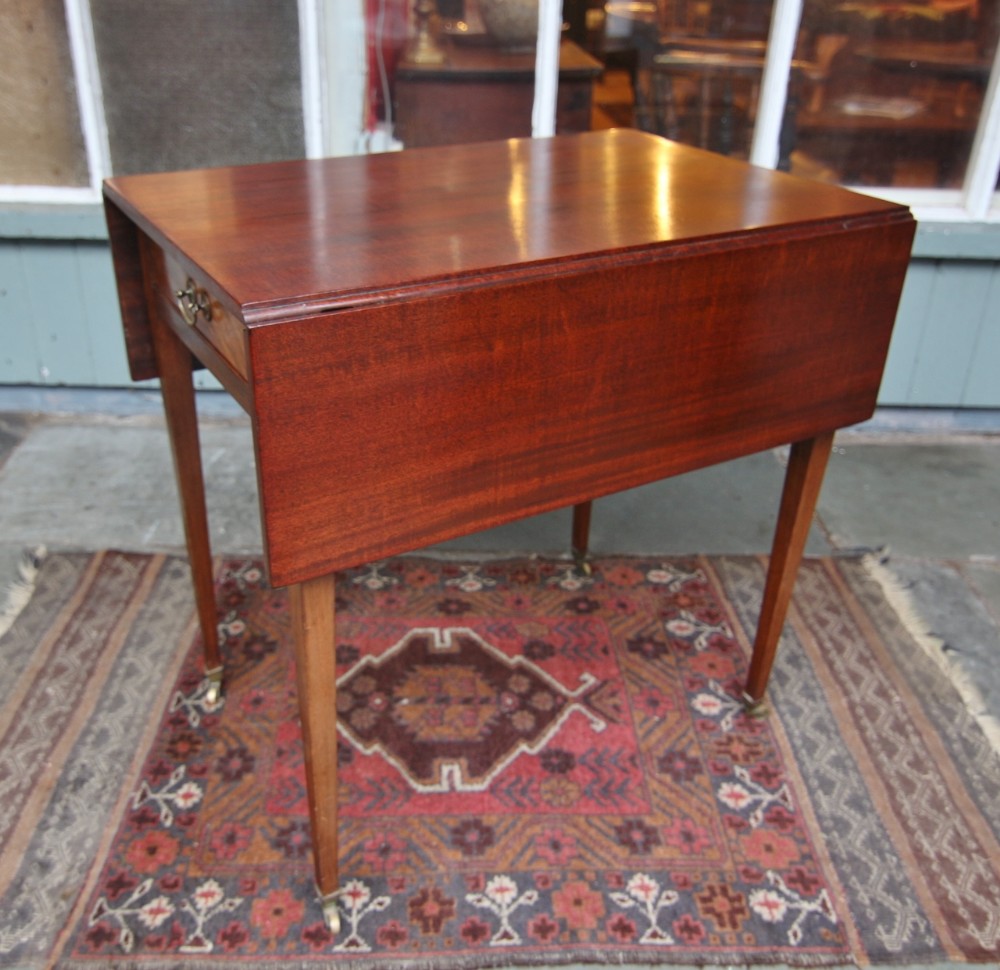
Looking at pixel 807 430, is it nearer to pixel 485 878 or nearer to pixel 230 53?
pixel 485 878

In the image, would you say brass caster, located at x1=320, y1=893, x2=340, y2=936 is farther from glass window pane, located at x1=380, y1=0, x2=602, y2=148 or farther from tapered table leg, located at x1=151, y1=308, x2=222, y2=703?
glass window pane, located at x1=380, y1=0, x2=602, y2=148

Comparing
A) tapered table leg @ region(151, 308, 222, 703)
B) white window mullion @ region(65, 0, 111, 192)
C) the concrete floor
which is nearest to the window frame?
white window mullion @ region(65, 0, 111, 192)

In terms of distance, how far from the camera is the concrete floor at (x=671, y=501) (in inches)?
89.2

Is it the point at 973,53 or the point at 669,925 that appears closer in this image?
the point at 669,925

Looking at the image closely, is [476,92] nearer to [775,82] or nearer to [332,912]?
[775,82]

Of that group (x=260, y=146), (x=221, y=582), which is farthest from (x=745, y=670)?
(x=260, y=146)

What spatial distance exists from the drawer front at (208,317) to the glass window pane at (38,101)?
5.02ft

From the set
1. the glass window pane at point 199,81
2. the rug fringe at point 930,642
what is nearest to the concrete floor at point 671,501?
the rug fringe at point 930,642

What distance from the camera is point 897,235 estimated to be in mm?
1384

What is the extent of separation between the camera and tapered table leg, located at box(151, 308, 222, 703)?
151cm

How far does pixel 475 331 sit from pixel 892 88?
210cm

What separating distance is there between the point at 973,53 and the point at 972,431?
1045mm

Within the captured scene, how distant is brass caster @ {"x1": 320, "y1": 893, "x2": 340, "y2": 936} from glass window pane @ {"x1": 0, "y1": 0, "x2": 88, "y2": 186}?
2043 millimetres

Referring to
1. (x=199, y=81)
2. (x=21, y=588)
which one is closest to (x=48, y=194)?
(x=199, y=81)
